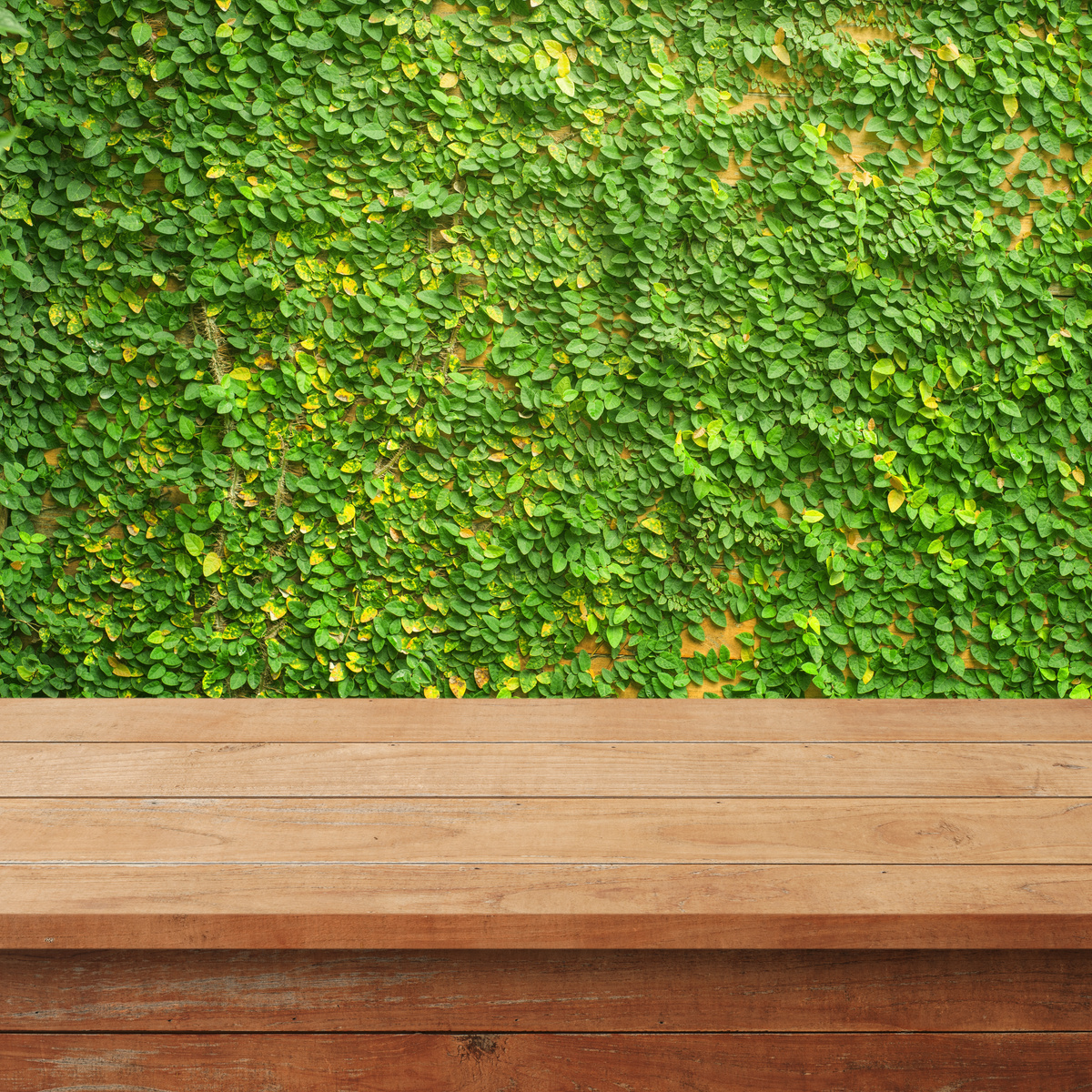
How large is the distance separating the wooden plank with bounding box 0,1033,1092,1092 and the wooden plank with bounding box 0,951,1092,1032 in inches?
0.7

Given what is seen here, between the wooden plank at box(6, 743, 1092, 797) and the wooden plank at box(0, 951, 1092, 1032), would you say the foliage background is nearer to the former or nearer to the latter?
the wooden plank at box(6, 743, 1092, 797)

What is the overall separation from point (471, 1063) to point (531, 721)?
1.95ft

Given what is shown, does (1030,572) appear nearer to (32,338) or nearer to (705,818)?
(705,818)

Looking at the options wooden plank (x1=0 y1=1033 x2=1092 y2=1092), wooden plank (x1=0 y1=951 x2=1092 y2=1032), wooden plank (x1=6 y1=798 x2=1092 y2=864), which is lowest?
wooden plank (x1=0 y1=1033 x2=1092 y2=1092)

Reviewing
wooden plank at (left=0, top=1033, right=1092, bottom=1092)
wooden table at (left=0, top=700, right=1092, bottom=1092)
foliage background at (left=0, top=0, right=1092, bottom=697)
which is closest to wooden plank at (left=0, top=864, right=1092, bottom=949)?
wooden table at (left=0, top=700, right=1092, bottom=1092)

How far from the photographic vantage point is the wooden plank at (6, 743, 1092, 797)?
1.25 meters

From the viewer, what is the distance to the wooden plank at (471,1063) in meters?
1.01

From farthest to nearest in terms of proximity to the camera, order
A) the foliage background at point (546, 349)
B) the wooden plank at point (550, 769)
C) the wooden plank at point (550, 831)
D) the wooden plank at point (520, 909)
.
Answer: the foliage background at point (546, 349) < the wooden plank at point (550, 769) < the wooden plank at point (550, 831) < the wooden plank at point (520, 909)

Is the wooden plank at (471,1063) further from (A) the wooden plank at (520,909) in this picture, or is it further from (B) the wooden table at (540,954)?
(A) the wooden plank at (520,909)

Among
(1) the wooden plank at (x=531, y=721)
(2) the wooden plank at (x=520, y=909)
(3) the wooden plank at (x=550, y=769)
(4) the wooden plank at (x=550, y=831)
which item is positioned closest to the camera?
(2) the wooden plank at (x=520, y=909)

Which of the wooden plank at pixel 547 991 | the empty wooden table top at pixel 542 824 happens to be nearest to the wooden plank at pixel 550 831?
the empty wooden table top at pixel 542 824

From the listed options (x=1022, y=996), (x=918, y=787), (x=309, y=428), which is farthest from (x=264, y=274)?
(x=1022, y=996)

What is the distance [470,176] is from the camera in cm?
212

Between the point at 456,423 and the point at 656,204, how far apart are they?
0.78m
